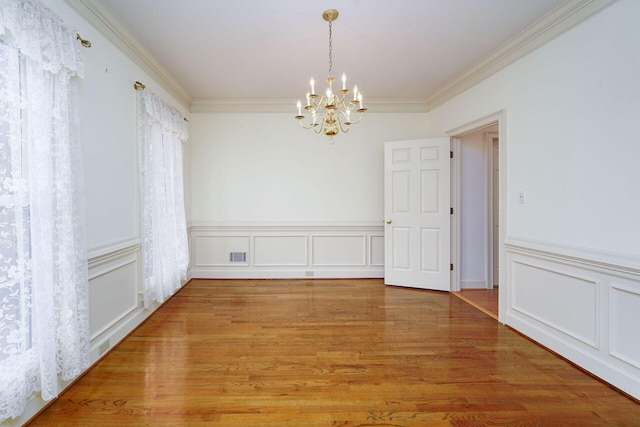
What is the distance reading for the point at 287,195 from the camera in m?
4.45

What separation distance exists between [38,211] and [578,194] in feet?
11.8

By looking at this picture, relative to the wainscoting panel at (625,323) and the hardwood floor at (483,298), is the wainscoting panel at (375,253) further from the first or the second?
the wainscoting panel at (625,323)

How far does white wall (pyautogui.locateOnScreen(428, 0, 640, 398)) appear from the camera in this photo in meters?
1.88

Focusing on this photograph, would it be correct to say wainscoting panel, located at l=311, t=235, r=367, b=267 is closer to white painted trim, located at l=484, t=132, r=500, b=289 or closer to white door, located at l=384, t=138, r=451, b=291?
white door, located at l=384, t=138, r=451, b=291

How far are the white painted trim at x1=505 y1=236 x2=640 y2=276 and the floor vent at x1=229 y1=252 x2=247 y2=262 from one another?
137 inches

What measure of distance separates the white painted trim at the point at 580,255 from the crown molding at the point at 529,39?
5.66ft

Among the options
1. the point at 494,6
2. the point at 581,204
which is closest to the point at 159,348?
the point at 581,204

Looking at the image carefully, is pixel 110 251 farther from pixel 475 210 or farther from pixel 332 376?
pixel 475 210

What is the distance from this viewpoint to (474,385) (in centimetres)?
194

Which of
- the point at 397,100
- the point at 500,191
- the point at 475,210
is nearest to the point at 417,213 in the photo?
the point at 475,210

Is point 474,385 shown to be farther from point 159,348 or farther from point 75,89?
point 75,89

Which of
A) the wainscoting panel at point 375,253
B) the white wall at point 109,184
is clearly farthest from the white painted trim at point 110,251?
the wainscoting panel at point 375,253

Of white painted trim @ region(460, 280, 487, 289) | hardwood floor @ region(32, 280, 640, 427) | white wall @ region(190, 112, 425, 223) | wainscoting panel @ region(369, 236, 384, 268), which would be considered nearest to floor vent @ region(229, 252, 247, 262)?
white wall @ region(190, 112, 425, 223)

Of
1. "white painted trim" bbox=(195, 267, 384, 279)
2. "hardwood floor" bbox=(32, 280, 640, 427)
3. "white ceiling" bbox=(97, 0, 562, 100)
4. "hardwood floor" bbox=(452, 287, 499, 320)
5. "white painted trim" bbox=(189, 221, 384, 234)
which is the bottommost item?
"hardwood floor" bbox=(32, 280, 640, 427)
